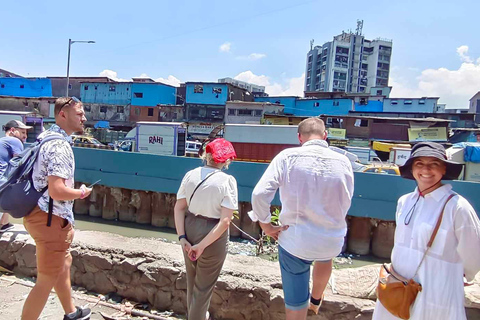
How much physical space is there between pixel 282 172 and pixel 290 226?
0.37 meters

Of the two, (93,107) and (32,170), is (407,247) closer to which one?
(32,170)

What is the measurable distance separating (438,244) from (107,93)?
41368mm

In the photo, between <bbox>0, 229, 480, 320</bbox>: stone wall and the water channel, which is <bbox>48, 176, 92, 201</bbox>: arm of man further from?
the water channel

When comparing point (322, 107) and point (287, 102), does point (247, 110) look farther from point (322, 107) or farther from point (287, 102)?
point (322, 107)

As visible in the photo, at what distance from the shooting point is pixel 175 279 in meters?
3.19

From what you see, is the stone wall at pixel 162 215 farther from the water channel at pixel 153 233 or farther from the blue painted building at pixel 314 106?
the blue painted building at pixel 314 106

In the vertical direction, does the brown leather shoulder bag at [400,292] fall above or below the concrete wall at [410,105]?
below

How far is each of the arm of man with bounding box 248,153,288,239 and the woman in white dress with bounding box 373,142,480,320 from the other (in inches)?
30.3

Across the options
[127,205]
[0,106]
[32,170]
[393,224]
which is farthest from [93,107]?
[32,170]

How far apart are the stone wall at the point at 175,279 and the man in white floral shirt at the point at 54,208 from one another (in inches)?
40.7

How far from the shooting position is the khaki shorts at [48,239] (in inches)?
87.4

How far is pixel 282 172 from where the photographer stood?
214 centimetres

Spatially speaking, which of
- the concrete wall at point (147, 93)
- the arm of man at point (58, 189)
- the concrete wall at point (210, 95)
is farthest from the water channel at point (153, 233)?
the concrete wall at point (147, 93)

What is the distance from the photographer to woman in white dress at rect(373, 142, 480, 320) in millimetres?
1646
